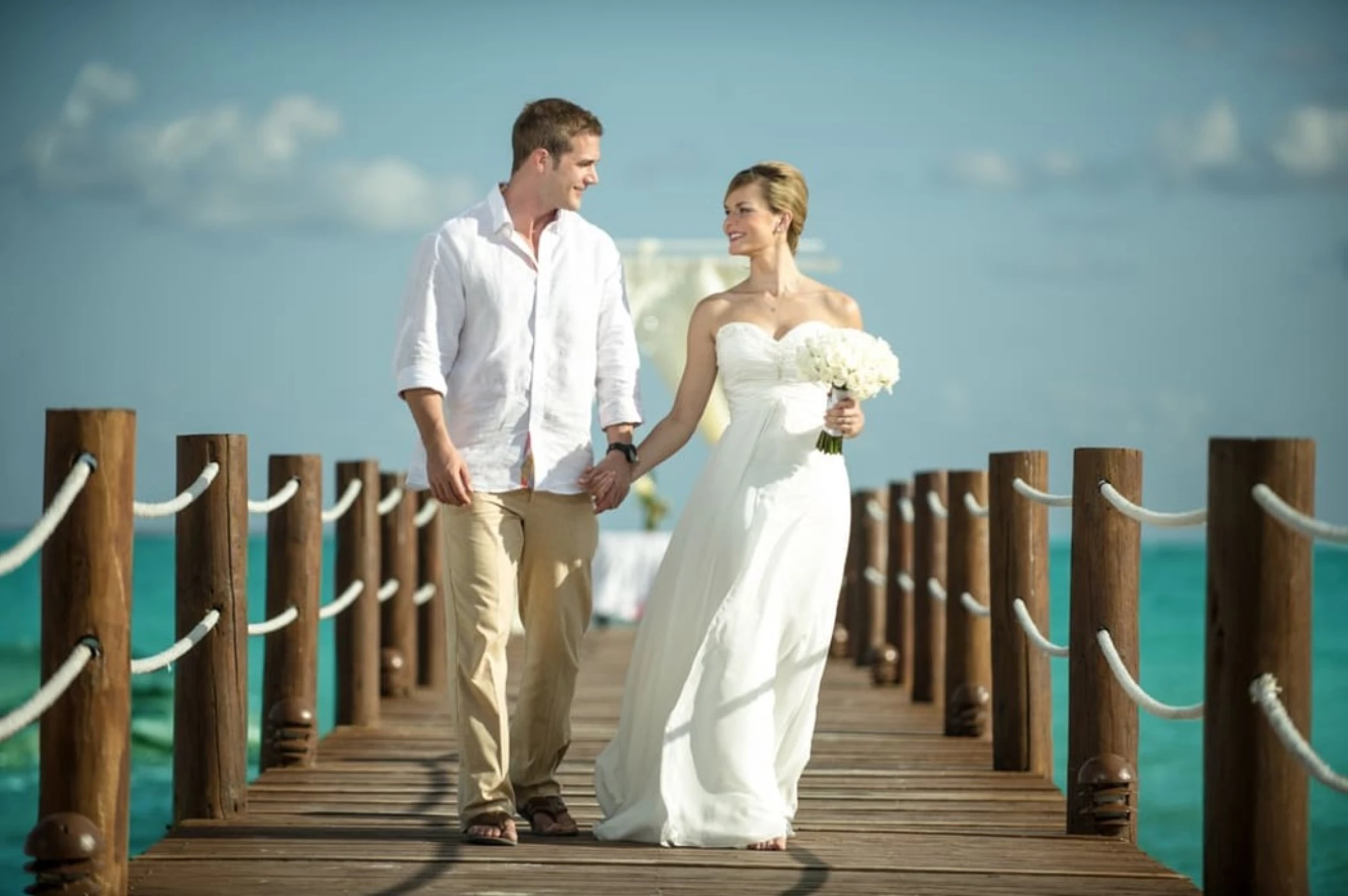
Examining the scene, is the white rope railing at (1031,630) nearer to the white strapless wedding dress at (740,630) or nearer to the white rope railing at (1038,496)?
the white rope railing at (1038,496)

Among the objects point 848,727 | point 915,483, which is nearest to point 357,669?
point 848,727

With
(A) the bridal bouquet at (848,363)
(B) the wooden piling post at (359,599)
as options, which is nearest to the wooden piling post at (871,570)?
(B) the wooden piling post at (359,599)

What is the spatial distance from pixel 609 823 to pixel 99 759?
150 centimetres

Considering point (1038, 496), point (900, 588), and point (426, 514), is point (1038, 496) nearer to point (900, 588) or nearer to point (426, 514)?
point (900, 588)

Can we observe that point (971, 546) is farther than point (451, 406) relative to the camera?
Yes

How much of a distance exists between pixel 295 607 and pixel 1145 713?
1168 inches

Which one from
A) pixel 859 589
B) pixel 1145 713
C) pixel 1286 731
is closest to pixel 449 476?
pixel 1286 731

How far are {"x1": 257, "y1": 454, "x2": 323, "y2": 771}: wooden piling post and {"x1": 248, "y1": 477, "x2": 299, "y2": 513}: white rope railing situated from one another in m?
0.02

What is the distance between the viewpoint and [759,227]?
5.55 meters

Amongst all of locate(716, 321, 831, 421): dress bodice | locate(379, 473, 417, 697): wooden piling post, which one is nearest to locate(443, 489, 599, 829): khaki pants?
locate(716, 321, 831, 421): dress bodice

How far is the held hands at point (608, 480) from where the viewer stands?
5.25 metres

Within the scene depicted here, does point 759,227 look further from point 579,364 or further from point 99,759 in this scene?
point 99,759

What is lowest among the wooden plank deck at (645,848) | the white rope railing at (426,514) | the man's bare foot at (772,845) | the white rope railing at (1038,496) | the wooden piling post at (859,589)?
the wooden plank deck at (645,848)

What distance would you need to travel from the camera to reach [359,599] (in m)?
7.96
